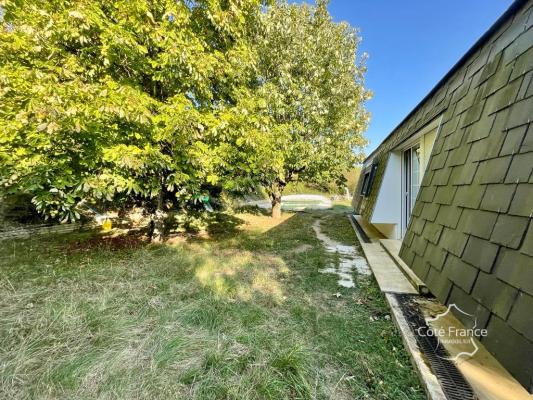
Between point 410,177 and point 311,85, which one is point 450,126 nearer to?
point 410,177

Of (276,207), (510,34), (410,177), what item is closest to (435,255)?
(510,34)

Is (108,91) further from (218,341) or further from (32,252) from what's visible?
(32,252)

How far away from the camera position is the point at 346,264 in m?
4.96

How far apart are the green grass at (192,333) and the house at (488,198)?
0.80 m

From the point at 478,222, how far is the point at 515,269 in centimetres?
54

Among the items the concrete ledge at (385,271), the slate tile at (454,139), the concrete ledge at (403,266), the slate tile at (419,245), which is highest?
the slate tile at (454,139)

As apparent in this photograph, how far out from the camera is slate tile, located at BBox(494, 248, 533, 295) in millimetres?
1388

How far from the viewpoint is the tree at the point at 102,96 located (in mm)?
3426

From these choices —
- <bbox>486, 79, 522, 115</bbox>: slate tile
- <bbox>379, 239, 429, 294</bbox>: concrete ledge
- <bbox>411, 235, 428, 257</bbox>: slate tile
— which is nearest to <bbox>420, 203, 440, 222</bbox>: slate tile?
<bbox>411, 235, 428, 257</bbox>: slate tile

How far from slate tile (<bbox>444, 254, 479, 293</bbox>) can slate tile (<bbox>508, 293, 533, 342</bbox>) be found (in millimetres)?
423

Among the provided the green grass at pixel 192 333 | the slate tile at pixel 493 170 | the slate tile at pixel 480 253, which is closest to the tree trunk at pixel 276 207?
the green grass at pixel 192 333

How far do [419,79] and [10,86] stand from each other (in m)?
19.5

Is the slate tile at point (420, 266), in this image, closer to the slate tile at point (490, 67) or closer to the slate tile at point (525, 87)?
the slate tile at point (525, 87)

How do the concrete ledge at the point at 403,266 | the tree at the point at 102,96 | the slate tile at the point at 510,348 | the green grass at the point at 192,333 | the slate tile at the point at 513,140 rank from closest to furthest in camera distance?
1. the slate tile at the point at 510,348
2. the slate tile at the point at 513,140
3. the green grass at the point at 192,333
4. the concrete ledge at the point at 403,266
5. the tree at the point at 102,96
